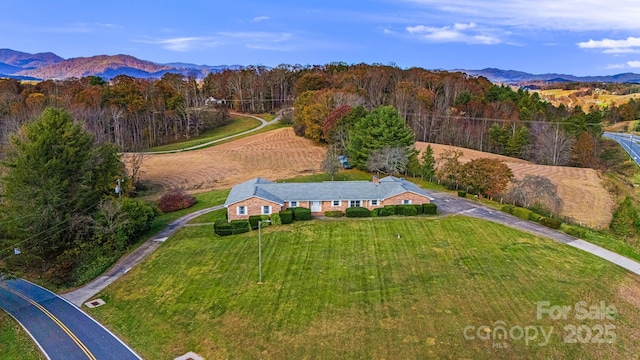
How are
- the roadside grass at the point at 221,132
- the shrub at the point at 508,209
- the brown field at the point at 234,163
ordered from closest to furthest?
the shrub at the point at 508,209
the brown field at the point at 234,163
the roadside grass at the point at 221,132

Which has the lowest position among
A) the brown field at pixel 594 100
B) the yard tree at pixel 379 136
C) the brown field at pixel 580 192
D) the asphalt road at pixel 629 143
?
the brown field at pixel 580 192

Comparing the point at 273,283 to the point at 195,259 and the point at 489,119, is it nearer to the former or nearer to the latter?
the point at 195,259

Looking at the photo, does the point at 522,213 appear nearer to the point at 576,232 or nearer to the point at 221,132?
the point at 576,232

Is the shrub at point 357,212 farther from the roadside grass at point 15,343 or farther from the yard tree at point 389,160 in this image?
the roadside grass at point 15,343

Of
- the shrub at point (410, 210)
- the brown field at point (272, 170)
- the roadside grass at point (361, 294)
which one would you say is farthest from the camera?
the brown field at point (272, 170)

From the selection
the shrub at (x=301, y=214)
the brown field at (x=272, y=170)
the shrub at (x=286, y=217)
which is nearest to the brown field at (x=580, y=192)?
the brown field at (x=272, y=170)

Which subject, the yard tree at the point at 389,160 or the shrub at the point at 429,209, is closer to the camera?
the shrub at the point at 429,209

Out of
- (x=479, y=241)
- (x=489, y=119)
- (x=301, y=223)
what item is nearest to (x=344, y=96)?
(x=489, y=119)

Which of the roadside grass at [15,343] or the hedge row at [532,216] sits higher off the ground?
the hedge row at [532,216]
